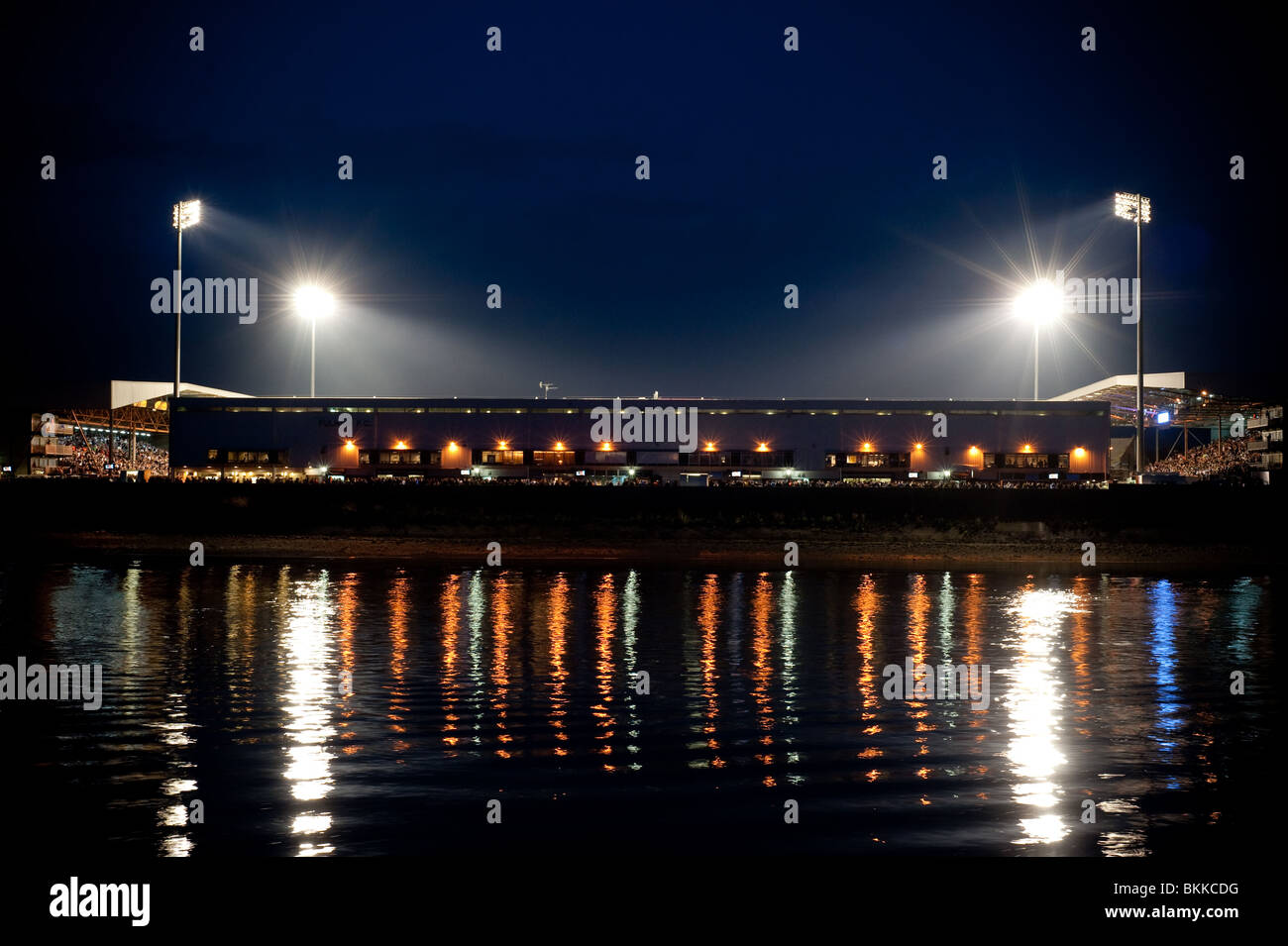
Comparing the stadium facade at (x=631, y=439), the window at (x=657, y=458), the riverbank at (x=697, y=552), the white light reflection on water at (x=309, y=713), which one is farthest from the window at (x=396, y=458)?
the white light reflection on water at (x=309, y=713)

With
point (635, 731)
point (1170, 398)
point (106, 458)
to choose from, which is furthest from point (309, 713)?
point (106, 458)

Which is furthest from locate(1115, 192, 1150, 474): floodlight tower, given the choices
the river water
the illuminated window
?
the illuminated window

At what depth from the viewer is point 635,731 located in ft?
60.9

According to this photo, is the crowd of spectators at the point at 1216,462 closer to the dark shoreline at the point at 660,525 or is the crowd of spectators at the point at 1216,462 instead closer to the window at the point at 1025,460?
the window at the point at 1025,460

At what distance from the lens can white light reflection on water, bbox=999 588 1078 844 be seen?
13648 mm

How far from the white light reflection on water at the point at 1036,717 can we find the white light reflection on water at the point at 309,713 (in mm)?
7856

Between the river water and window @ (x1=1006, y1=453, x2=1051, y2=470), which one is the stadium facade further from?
the river water

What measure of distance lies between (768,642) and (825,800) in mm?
14840

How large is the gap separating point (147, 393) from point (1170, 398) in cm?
8842

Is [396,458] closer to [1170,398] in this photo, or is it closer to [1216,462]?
[1170,398]

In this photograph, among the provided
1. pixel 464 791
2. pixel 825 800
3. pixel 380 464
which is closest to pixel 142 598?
pixel 464 791

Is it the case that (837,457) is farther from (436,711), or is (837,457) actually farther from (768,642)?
(436,711)

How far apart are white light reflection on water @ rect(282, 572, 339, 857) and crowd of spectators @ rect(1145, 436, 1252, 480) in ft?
244
